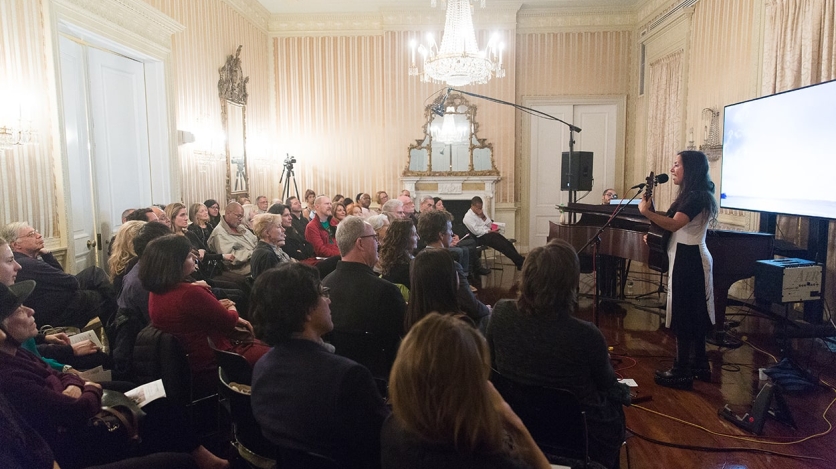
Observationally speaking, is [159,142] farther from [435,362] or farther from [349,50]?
[435,362]

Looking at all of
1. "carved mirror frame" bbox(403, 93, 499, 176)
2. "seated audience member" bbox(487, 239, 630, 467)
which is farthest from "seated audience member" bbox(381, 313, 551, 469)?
"carved mirror frame" bbox(403, 93, 499, 176)

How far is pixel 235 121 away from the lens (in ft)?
26.5

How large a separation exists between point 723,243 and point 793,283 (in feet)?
1.84

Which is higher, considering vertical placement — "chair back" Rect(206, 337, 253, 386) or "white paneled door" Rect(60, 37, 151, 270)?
"white paneled door" Rect(60, 37, 151, 270)

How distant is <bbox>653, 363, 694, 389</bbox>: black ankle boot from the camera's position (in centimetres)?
360

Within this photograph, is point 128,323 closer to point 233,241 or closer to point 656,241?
point 233,241

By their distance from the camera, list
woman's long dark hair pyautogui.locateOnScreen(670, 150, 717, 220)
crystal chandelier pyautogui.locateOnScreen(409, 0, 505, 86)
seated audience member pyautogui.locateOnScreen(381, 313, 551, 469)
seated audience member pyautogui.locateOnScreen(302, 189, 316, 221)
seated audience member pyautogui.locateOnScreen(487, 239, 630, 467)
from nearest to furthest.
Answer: seated audience member pyautogui.locateOnScreen(381, 313, 551, 469) → seated audience member pyautogui.locateOnScreen(487, 239, 630, 467) → woman's long dark hair pyautogui.locateOnScreen(670, 150, 717, 220) → crystal chandelier pyautogui.locateOnScreen(409, 0, 505, 86) → seated audience member pyautogui.locateOnScreen(302, 189, 316, 221)

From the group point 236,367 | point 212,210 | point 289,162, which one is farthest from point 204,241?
point 236,367

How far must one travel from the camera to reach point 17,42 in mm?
3869

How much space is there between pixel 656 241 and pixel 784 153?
1.40m

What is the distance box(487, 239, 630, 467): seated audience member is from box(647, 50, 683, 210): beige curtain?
6.36 metres

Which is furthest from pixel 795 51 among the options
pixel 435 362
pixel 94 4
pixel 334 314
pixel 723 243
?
pixel 94 4

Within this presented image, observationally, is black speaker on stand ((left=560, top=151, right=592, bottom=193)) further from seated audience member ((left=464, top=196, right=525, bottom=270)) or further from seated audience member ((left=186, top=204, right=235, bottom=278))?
seated audience member ((left=186, top=204, right=235, bottom=278))

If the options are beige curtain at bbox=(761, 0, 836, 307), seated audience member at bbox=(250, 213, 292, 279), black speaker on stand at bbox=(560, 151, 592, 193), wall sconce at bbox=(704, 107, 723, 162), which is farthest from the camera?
black speaker on stand at bbox=(560, 151, 592, 193)
